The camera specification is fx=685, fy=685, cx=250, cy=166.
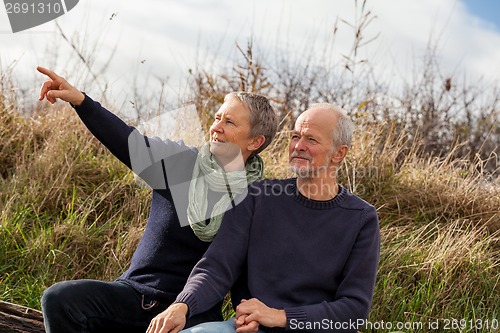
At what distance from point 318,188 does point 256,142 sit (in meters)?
0.40

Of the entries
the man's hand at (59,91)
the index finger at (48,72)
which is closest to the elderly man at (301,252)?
the man's hand at (59,91)

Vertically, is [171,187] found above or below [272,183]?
below

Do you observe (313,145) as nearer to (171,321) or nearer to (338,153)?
(338,153)

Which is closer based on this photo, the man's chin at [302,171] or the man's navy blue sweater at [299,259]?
the man's navy blue sweater at [299,259]

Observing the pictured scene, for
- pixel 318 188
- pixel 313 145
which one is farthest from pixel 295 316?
pixel 313 145

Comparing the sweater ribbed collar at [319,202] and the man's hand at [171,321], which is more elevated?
the sweater ribbed collar at [319,202]

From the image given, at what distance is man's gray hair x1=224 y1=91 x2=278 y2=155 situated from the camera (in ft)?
10.2

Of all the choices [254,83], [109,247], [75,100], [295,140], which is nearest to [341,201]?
[295,140]

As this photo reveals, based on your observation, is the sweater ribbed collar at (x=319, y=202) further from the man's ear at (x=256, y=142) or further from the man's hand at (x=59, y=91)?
the man's hand at (x=59, y=91)

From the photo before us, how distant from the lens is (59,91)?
291 centimetres

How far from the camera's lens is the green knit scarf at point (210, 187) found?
2.96 m

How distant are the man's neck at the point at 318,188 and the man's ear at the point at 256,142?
33 centimetres

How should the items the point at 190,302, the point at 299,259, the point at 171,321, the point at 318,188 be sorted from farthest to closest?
the point at 318,188 → the point at 299,259 → the point at 190,302 → the point at 171,321

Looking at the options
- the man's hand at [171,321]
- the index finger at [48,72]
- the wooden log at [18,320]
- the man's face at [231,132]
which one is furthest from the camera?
the wooden log at [18,320]
